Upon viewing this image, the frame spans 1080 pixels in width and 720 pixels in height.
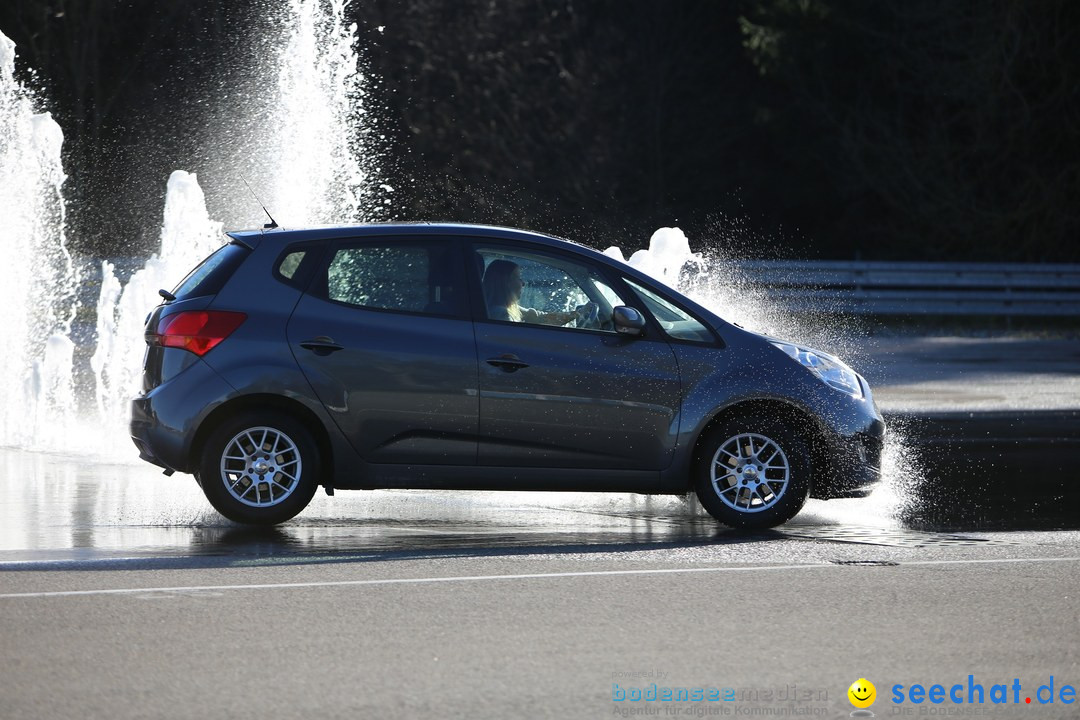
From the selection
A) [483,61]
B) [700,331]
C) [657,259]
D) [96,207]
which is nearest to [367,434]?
[700,331]

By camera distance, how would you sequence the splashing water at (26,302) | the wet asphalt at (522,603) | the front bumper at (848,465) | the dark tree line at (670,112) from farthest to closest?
the dark tree line at (670,112), the splashing water at (26,302), the front bumper at (848,465), the wet asphalt at (522,603)

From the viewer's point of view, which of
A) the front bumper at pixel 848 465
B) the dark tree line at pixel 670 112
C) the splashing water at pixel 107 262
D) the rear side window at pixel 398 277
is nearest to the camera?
the rear side window at pixel 398 277

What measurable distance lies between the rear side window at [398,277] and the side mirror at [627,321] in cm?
86

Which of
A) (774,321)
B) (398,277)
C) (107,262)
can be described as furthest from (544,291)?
(774,321)

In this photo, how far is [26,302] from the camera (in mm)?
18266

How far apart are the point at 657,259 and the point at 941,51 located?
21142 mm

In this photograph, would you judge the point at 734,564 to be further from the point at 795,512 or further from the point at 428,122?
the point at 428,122

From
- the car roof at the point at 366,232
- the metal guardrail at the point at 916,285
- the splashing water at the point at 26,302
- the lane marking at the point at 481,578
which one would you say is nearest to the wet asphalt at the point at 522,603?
the lane marking at the point at 481,578

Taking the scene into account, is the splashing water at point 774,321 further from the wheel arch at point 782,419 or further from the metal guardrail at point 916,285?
the metal guardrail at point 916,285

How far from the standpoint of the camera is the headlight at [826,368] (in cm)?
970

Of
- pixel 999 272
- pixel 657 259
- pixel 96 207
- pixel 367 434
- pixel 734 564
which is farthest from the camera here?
pixel 96 207

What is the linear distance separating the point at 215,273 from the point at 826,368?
3432 millimetres

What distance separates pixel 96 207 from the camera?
3606cm

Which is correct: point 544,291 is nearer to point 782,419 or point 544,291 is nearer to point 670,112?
point 782,419
